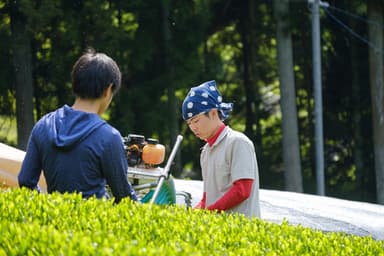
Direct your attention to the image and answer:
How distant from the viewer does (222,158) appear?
509 centimetres

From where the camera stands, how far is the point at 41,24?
658 inches

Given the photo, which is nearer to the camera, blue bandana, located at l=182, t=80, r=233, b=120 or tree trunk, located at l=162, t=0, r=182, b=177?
blue bandana, located at l=182, t=80, r=233, b=120

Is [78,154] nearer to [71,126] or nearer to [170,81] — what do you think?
[71,126]

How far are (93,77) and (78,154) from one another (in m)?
0.38

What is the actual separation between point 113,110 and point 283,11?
4.14 metres

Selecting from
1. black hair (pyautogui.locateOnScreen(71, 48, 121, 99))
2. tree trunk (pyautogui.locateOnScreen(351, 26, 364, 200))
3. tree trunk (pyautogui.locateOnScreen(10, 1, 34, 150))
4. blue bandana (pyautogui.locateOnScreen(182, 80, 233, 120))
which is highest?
black hair (pyautogui.locateOnScreen(71, 48, 121, 99))

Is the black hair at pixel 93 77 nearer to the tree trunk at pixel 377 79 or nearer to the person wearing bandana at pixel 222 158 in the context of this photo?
the person wearing bandana at pixel 222 158

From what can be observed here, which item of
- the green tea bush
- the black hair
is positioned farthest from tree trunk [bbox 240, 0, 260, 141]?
the black hair

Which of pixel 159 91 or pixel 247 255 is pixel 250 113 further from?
pixel 247 255

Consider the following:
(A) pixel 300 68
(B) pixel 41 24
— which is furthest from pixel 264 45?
(B) pixel 41 24

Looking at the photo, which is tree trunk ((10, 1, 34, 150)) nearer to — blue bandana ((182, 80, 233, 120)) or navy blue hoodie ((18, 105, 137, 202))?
blue bandana ((182, 80, 233, 120))

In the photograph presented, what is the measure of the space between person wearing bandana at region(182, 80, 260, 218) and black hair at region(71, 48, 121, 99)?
2.74 ft

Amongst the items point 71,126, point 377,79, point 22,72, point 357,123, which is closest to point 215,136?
point 71,126

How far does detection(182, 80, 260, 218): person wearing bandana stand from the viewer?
5.01m
